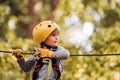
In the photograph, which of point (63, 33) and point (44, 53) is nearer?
point (44, 53)

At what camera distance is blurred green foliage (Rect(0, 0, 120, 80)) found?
7207mm

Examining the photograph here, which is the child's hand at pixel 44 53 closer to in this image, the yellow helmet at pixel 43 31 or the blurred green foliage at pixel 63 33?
the yellow helmet at pixel 43 31

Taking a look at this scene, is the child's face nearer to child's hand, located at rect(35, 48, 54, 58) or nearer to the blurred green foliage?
child's hand, located at rect(35, 48, 54, 58)

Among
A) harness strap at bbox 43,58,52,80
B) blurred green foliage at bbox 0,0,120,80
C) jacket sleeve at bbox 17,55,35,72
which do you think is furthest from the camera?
blurred green foliage at bbox 0,0,120,80

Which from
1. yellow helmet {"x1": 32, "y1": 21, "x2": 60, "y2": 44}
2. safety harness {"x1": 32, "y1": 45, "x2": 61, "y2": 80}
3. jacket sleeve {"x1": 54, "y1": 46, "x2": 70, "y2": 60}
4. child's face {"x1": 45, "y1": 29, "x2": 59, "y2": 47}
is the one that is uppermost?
yellow helmet {"x1": 32, "y1": 21, "x2": 60, "y2": 44}

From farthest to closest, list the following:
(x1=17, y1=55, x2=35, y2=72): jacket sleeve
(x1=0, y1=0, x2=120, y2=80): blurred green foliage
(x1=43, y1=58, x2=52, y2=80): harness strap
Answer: (x1=0, y1=0, x2=120, y2=80): blurred green foliage → (x1=17, y1=55, x2=35, y2=72): jacket sleeve → (x1=43, y1=58, x2=52, y2=80): harness strap

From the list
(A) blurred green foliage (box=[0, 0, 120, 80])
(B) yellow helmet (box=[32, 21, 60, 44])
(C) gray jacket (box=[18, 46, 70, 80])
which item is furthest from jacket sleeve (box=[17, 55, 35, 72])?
(A) blurred green foliage (box=[0, 0, 120, 80])

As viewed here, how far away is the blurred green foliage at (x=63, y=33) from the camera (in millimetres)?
7207

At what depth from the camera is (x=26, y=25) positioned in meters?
10.8

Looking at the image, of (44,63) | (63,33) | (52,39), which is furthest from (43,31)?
(63,33)

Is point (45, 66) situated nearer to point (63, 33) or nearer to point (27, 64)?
point (27, 64)

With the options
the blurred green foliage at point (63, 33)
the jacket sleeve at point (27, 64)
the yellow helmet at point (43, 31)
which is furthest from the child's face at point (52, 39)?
the blurred green foliage at point (63, 33)

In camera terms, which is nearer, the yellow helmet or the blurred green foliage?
the yellow helmet

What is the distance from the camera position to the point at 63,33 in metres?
10.1
